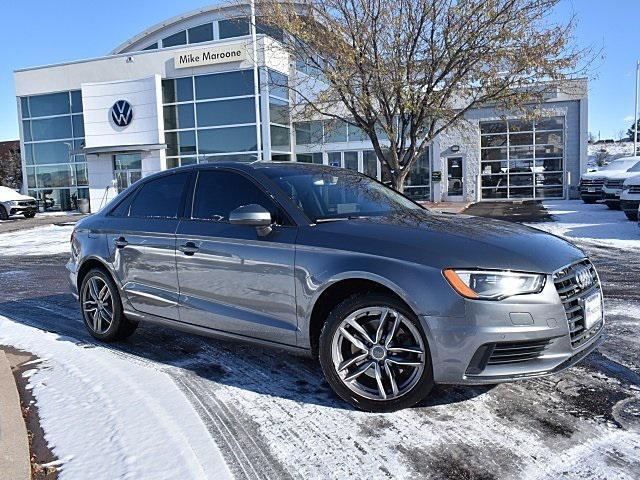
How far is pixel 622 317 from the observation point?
18.8ft

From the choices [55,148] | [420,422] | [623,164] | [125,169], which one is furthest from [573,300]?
[55,148]

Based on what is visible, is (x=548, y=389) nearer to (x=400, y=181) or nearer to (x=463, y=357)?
(x=463, y=357)

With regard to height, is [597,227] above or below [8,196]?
below

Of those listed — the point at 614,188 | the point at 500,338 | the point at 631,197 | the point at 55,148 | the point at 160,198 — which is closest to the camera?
the point at 500,338

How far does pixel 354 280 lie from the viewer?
12.1 ft

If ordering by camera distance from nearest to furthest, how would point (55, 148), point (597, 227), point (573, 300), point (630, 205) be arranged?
point (573, 300)
point (597, 227)
point (630, 205)
point (55, 148)

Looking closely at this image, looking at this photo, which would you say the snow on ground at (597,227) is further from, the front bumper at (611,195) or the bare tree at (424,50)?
the bare tree at (424,50)

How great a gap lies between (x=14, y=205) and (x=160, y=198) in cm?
2471

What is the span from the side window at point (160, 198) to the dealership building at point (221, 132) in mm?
20756

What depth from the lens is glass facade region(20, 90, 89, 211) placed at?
30734 millimetres

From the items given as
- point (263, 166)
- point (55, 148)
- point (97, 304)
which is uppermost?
point (55, 148)

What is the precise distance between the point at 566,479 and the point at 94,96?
30.3 meters

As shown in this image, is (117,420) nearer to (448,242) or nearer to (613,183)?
(448,242)

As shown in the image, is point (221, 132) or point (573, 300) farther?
point (221, 132)
